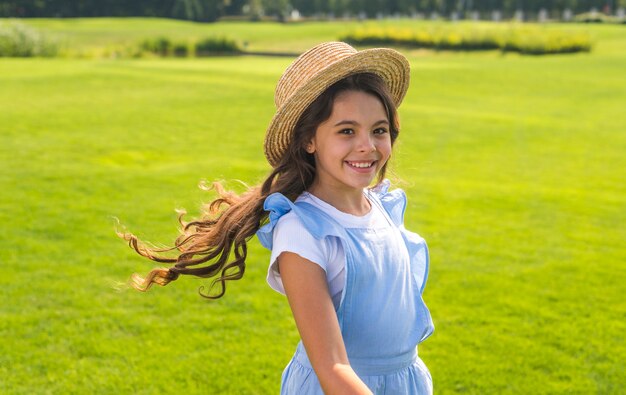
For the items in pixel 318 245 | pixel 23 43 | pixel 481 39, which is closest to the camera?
pixel 318 245

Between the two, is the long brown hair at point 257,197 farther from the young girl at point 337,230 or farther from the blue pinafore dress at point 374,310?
the blue pinafore dress at point 374,310

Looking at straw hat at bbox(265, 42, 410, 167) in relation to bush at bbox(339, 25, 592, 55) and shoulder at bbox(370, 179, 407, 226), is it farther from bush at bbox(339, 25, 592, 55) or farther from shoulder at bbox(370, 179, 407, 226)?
bush at bbox(339, 25, 592, 55)

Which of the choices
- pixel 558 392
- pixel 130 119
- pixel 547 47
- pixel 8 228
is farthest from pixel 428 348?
pixel 547 47

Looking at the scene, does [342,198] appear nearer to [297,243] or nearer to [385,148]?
[385,148]

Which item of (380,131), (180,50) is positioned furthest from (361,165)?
(180,50)

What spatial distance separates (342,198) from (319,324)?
1.41 feet

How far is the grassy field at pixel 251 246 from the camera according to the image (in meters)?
4.24

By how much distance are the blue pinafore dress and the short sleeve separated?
2cm

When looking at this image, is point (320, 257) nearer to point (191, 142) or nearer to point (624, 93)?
point (191, 142)

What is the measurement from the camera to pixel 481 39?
34812 mm

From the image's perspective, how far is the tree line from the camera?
6078 centimetres

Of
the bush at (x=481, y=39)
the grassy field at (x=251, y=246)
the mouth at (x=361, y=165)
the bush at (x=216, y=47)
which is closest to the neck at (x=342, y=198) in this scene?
the mouth at (x=361, y=165)

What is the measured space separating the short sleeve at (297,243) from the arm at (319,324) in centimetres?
1

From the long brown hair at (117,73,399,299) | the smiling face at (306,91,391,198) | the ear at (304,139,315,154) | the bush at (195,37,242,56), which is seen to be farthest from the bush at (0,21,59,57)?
the smiling face at (306,91,391,198)
